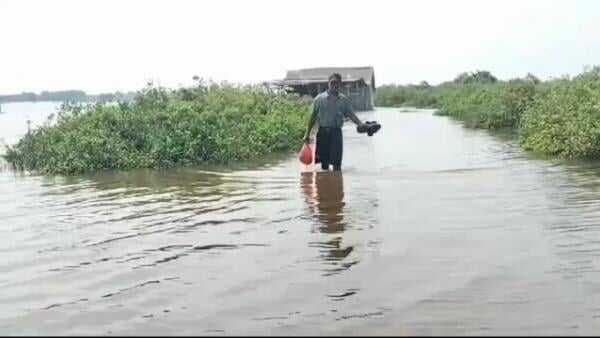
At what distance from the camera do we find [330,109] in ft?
38.5

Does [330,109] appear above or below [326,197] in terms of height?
above

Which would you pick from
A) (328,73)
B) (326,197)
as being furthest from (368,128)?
(328,73)

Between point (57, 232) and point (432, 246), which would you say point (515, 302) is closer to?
point (432, 246)

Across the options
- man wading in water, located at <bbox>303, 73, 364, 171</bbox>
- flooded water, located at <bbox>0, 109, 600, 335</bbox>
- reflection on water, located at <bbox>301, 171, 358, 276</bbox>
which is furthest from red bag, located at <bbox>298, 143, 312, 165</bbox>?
flooded water, located at <bbox>0, 109, 600, 335</bbox>

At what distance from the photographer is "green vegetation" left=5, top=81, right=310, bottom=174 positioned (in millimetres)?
14758

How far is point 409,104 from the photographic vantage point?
69812 millimetres

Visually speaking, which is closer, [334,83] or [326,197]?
[326,197]

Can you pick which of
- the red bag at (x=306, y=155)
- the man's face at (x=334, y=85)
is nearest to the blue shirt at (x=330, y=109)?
the man's face at (x=334, y=85)

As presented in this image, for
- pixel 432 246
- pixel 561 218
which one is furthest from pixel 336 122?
pixel 432 246

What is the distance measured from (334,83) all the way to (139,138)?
5.91 metres

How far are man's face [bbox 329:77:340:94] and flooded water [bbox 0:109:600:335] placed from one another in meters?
1.44

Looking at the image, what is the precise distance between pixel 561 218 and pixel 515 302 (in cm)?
323

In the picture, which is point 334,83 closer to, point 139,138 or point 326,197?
point 326,197

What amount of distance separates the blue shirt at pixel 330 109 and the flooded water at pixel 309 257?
3.07 feet
